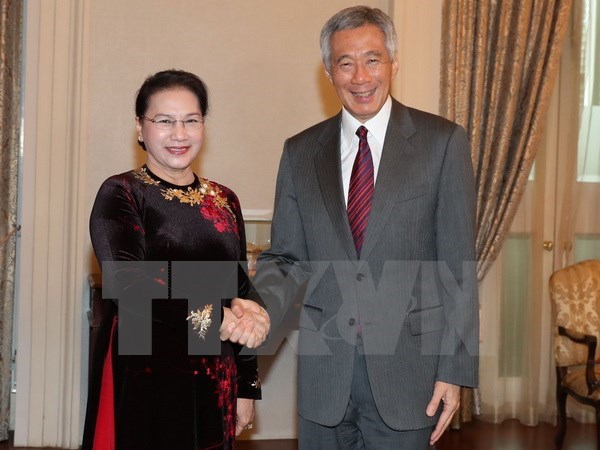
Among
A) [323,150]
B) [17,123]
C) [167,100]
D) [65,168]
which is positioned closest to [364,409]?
[323,150]

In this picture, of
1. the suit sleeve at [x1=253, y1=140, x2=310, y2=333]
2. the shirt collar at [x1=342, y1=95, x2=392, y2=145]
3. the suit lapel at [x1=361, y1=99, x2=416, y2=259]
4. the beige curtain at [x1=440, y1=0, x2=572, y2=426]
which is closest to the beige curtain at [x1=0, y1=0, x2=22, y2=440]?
the beige curtain at [x1=440, y1=0, x2=572, y2=426]

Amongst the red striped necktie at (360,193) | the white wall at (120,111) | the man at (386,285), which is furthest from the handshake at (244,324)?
the white wall at (120,111)

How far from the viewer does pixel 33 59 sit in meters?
4.44

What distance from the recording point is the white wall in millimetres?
Result: 4453

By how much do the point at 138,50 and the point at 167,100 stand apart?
7.56 ft

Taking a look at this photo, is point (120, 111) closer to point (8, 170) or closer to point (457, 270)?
point (8, 170)

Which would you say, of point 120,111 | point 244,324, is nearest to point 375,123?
point 244,324

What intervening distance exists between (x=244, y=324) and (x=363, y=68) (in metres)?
0.78

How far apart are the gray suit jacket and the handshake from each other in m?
0.13

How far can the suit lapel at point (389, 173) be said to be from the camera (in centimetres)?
228

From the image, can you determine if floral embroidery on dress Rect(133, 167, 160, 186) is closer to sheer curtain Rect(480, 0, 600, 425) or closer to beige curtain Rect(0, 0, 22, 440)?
beige curtain Rect(0, 0, 22, 440)

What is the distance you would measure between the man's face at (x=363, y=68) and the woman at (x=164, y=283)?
0.41 metres

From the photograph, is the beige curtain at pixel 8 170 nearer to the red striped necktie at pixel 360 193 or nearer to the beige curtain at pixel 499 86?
the beige curtain at pixel 499 86

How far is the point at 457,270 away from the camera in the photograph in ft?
7.44
